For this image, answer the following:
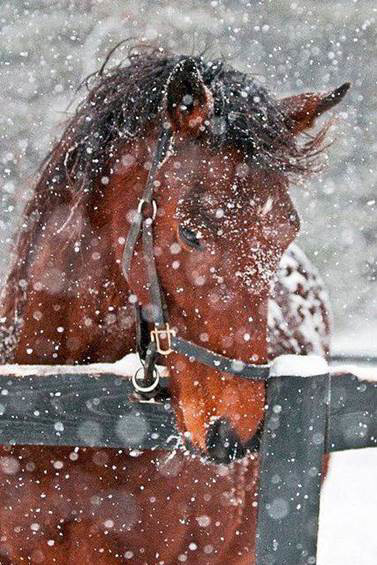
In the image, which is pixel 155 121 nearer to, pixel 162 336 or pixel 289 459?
pixel 162 336

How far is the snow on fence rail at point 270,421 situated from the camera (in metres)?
2.19

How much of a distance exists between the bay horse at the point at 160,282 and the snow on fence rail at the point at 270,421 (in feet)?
0.29

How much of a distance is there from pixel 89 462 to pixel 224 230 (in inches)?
35.5

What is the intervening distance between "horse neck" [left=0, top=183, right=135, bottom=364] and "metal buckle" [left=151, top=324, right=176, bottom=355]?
0.27 meters

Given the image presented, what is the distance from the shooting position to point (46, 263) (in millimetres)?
2600

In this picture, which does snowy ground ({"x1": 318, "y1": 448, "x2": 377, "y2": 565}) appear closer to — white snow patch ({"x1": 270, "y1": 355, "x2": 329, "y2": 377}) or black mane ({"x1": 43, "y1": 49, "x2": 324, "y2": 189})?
white snow patch ({"x1": 270, "y1": 355, "x2": 329, "y2": 377})

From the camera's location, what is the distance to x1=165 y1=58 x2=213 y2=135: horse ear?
7.29ft

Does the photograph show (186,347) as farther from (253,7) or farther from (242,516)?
(253,7)

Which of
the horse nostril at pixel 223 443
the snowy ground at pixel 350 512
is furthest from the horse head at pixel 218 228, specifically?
the snowy ground at pixel 350 512

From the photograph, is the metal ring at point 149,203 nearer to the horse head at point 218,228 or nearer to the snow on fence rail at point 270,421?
the horse head at point 218,228

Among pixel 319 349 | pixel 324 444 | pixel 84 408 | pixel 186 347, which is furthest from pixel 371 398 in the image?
pixel 319 349

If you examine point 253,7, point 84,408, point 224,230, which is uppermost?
point 253,7

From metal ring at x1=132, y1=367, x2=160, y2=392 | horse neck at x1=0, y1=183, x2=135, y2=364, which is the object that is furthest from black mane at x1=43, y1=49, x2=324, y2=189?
metal ring at x1=132, y1=367, x2=160, y2=392

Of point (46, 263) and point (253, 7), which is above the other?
point (253, 7)
